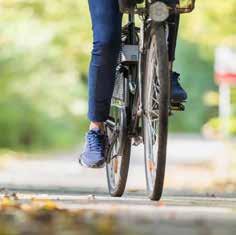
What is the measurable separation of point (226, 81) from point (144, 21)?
1540cm

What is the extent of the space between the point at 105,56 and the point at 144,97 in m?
0.31

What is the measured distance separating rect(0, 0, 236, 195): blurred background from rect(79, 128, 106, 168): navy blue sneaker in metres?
10.6

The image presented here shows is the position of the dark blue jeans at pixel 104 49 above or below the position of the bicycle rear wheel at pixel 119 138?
above

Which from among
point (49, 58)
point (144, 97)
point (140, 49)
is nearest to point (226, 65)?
point (49, 58)

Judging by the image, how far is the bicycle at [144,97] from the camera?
5430 millimetres

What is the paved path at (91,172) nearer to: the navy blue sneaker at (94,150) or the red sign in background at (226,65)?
the red sign in background at (226,65)

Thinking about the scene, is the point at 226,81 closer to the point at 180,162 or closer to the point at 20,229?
the point at 180,162

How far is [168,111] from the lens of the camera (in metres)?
5.41

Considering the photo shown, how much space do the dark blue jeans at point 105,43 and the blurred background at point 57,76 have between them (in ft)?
35.7

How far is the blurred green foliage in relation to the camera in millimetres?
20422

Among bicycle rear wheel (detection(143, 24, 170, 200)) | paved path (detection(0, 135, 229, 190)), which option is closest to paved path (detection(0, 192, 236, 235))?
bicycle rear wheel (detection(143, 24, 170, 200))

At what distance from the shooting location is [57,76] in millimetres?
30062

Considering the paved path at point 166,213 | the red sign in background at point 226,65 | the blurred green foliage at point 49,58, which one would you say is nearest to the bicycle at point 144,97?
the paved path at point 166,213

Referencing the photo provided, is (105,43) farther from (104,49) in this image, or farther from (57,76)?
(57,76)
